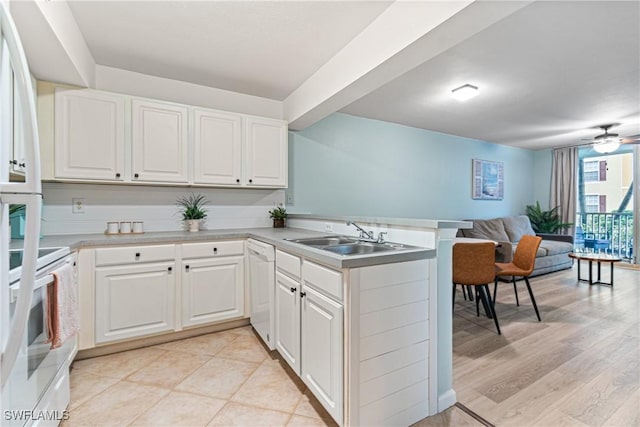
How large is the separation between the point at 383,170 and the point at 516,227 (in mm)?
2938

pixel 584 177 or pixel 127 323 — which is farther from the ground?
pixel 584 177

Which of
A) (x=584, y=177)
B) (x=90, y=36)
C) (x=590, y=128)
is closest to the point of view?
(x=90, y=36)

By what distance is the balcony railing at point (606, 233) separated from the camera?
560 centimetres

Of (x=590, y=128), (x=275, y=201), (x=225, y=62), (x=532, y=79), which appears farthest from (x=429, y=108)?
(x=590, y=128)

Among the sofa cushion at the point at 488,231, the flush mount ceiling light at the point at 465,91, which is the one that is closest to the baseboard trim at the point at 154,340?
the flush mount ceiling light at the point at 465,91

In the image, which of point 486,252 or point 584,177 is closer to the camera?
point 486,252

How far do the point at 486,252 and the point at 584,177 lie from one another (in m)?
5.49

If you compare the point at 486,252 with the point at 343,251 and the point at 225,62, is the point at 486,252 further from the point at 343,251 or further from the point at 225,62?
the point at 225,62

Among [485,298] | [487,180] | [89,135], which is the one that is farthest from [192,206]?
[487,180]

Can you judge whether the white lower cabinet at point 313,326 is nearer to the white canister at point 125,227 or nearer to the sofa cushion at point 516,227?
the white canister at point 125,227

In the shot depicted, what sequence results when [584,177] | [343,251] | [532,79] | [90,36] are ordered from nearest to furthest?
Result: [343,251] < [90,36] < [532,79] < [584,177]

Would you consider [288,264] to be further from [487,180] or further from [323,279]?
[487,180]

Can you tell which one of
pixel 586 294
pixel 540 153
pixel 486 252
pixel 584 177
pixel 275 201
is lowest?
pixel 586 294

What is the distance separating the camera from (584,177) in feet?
19.7
